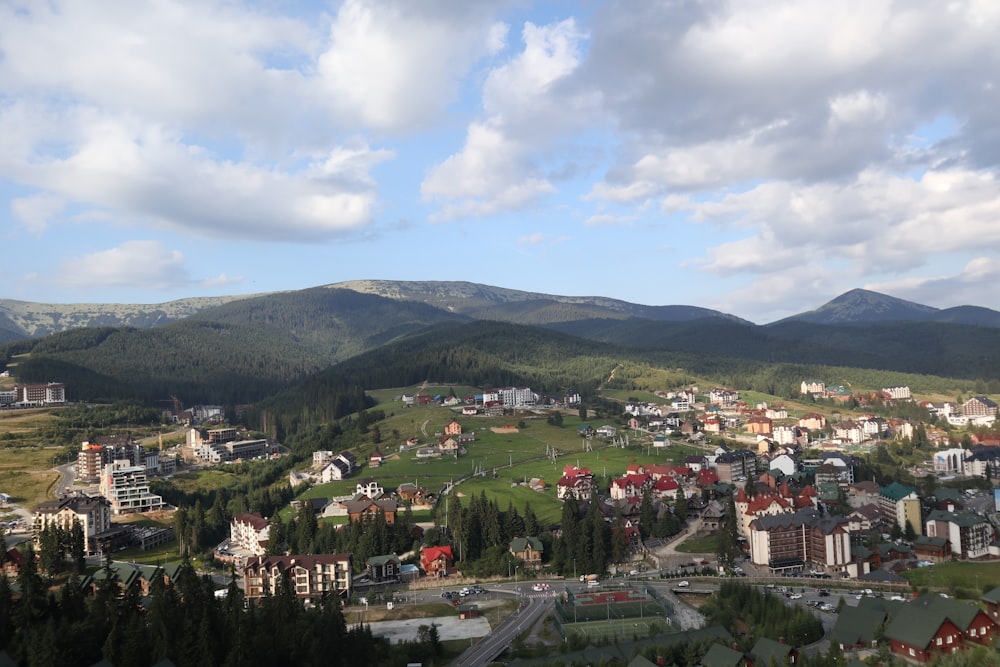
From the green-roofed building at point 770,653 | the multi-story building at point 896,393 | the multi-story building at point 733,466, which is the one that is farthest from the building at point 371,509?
the multi-story building at point 896,393

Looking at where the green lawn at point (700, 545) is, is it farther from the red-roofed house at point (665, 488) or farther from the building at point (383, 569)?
the building at point (383, 569)

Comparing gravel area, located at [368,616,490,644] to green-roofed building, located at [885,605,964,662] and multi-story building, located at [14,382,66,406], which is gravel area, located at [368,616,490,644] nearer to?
green-roofed building, located at [885,605,964,662]

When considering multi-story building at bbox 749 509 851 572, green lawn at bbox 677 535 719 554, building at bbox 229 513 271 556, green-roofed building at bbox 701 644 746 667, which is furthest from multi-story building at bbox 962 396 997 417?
building at bbox 229 513 271 556

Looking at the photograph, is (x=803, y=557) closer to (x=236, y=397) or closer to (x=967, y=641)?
(x=967, y=641)

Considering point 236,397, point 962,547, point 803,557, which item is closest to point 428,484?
point 803,557

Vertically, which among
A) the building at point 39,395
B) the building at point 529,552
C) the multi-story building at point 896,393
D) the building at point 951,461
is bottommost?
the building at point 529,552

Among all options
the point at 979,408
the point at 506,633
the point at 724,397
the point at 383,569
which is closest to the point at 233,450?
the point at 383,569

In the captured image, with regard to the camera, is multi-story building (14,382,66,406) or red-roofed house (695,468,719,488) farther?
multi-story building (14,382,66,406)
